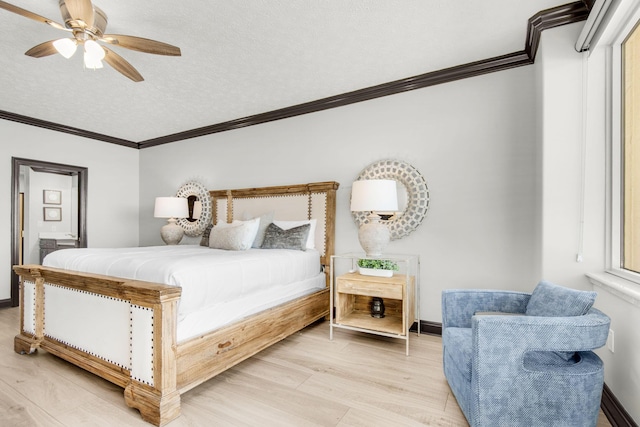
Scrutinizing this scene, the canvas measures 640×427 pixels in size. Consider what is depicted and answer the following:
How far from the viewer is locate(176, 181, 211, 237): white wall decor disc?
4.79m

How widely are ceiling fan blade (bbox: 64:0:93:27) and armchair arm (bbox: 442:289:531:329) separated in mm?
2802

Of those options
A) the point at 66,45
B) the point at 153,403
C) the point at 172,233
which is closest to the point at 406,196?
the point at 153,403

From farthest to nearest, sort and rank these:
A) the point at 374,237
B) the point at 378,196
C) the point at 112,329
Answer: the point at 374,237, the point at 378,196, the point at 112,329

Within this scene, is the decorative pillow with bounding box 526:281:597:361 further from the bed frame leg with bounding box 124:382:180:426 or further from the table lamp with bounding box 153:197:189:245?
the table lamp with bounding box 153:197:189:245

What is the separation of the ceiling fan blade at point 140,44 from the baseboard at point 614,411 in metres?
3.35

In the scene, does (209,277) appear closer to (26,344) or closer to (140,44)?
(140,44)

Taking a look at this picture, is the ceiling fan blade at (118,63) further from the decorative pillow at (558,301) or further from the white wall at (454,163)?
the decorative pillow at (558,301)

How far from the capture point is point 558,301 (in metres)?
1.65

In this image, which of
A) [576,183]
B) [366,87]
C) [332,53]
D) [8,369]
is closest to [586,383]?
[576,183]

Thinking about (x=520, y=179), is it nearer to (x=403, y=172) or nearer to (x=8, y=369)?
(x=403, y=172)

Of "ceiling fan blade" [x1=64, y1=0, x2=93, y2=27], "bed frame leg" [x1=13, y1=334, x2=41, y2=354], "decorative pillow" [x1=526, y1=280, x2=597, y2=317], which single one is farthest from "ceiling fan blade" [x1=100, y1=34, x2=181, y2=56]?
"decorative pillow" [x1=526, y1=280, x2=597, y2=317]

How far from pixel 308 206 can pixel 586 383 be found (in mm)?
2814

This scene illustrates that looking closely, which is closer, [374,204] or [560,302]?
[560,302]

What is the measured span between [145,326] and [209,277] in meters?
0.45
